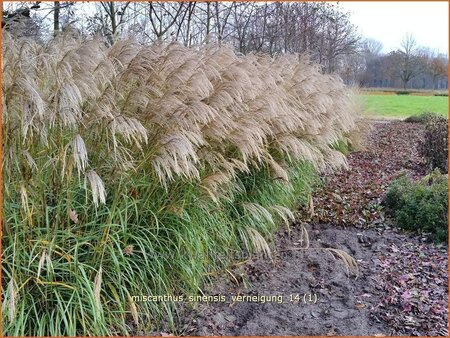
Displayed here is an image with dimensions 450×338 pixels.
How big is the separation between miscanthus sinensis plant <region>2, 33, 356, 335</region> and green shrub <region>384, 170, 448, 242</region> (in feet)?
6.11

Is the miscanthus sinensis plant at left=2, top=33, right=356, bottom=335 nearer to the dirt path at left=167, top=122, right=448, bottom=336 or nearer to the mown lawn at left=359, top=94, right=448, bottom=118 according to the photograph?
the dirt path at left=167, top=122, right=448, bottom=336

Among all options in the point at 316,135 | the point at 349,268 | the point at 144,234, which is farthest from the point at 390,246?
the point at 144,234

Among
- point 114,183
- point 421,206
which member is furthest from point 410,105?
point 114,183

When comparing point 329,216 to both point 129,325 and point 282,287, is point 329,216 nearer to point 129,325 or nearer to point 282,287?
point 282,287

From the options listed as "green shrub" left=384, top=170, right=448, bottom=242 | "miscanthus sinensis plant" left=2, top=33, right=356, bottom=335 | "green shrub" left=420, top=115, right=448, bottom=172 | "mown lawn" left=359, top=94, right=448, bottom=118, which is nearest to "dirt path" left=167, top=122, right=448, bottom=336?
"green shrub" left=384, top=170, right=448, bottom=242

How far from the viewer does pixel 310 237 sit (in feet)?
15.2

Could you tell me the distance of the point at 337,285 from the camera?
371cm

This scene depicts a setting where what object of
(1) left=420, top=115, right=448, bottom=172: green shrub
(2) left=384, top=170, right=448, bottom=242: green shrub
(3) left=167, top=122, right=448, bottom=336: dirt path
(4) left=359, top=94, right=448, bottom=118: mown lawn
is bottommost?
(3) left=167, top=122, right=448, bottom=336: dirt path

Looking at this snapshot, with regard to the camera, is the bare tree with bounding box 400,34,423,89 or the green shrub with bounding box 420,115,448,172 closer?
the green shrub with bounding box 420,115,448,172

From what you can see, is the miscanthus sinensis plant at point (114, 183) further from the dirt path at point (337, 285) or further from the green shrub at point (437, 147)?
the green shrub at point (437, 147)

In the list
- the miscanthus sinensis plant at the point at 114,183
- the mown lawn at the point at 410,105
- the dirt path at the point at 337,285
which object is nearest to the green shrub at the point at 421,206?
the dirt path at the point at 337,285

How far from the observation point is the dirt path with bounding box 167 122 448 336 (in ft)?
10.3

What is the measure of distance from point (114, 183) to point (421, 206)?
351cm

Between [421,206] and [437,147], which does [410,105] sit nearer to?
[437,147]
